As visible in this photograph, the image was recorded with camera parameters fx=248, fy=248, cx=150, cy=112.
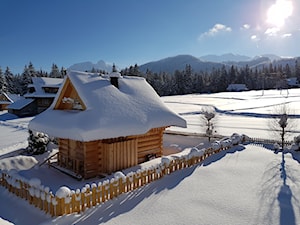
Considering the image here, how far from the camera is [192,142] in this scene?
19.4m

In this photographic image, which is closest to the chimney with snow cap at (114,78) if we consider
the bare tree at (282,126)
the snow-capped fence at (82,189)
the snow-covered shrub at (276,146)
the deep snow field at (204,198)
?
the deep snow field at (204,198)

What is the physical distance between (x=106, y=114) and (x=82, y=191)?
5.01 m

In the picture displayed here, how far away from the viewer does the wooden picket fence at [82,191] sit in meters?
7.60

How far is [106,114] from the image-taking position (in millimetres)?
12227

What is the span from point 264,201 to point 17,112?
46750mm

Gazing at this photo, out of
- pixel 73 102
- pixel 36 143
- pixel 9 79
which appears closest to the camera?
pixel 73 102

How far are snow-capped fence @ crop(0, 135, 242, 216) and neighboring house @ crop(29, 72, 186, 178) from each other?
2.51m

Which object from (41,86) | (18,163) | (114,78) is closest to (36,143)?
(18,163)

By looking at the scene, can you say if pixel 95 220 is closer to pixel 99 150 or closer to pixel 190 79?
pixel 99 150

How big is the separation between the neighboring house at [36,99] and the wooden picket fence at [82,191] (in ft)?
126

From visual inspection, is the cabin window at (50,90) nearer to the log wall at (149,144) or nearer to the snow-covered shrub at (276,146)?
the log wall at (149,144)

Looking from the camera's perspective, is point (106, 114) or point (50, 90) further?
point (50, 90)

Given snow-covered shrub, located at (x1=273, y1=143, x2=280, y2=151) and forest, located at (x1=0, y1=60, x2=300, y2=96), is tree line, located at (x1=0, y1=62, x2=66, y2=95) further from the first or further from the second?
snow-covered shrub, located at (x1=273, y1=143, x2=280, y2=151)

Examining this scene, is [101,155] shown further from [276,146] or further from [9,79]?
[9,79]
